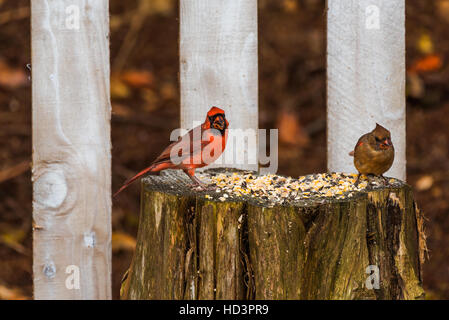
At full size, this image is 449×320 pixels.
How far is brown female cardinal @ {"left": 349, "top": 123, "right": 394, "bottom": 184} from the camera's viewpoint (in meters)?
3.24

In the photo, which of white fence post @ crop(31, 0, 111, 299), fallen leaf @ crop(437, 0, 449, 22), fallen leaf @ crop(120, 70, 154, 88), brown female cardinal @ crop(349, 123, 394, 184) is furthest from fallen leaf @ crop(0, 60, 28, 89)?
fallen leaf @ crop(437, 0, 449, 22)

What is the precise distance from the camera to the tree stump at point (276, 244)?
9.26 ft

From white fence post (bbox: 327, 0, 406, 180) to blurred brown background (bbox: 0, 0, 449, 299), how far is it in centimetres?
162

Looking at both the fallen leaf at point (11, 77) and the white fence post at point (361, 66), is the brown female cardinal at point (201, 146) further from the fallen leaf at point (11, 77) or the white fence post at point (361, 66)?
the fallen leaf at point (11, 77)

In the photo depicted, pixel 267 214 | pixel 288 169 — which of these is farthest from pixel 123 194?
pixel 267 214

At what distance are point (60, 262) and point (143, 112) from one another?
2591mm

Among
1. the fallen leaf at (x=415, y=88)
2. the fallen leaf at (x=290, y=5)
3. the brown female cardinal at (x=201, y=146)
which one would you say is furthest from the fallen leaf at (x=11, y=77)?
the fallen leaf at (x=415, y=88)

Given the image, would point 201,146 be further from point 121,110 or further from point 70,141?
point 121,110

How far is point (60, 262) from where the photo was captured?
3734 mm

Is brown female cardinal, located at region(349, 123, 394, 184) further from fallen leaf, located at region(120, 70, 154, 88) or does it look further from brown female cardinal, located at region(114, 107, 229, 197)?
fallen leaf, located at region(120, 70, 154, 88)

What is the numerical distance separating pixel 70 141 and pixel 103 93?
308 millimetres

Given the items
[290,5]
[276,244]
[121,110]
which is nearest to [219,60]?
[276,244]

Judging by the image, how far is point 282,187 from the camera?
318cm

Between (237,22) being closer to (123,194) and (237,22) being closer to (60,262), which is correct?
(60,262)
